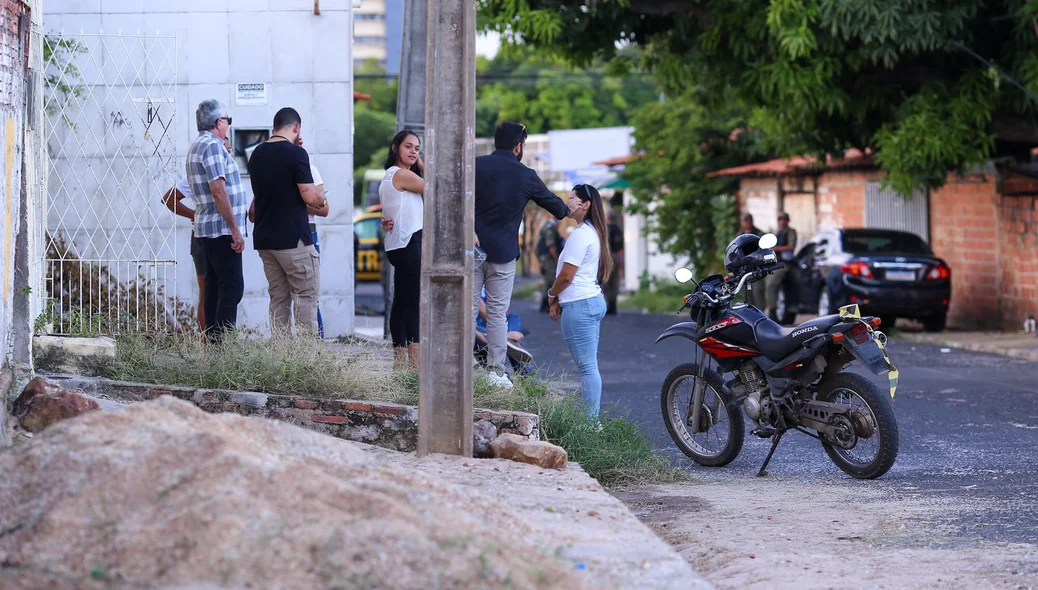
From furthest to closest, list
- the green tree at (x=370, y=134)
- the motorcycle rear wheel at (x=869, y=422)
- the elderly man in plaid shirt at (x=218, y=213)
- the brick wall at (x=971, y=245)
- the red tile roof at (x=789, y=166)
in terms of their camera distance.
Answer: the green tree at (x=370, y=134) → the red tile roof at (x=789, y=166) → the brick wall at (x=971, y=245) → the elderly man in plaid shirt at (x=218, y=213) → the motorcycle rear wheel at (x=869, y=422)

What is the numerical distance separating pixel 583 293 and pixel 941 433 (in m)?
2.98

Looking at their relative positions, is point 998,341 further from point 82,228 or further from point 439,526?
point 439,526

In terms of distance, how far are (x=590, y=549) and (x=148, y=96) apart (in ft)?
24.5

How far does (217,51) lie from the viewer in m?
11.9

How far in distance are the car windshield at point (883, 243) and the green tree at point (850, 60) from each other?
1.54m

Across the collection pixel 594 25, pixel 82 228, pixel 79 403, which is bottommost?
pixel 79 403

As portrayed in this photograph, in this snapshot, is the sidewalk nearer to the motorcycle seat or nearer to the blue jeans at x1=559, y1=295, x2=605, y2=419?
the motorcycle seat

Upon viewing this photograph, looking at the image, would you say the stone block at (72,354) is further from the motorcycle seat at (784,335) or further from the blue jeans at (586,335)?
the motorcycle seat at (784,335)

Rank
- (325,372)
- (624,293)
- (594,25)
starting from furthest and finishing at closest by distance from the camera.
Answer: (624,293) < (594,25) < (325,372)

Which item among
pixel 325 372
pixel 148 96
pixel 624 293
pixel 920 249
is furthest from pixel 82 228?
pixel 624 293

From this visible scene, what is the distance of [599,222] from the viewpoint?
8.68 m

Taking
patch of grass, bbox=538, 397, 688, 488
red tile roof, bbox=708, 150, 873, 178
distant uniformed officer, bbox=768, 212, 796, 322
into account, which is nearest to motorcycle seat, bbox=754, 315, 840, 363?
patch of grass, bbox=538, 397, 688, 488

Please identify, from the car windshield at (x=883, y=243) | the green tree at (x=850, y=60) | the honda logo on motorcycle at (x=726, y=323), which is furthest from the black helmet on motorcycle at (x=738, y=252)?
the car windshield at (x=883, y=243)

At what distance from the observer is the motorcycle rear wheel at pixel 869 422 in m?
7.48
